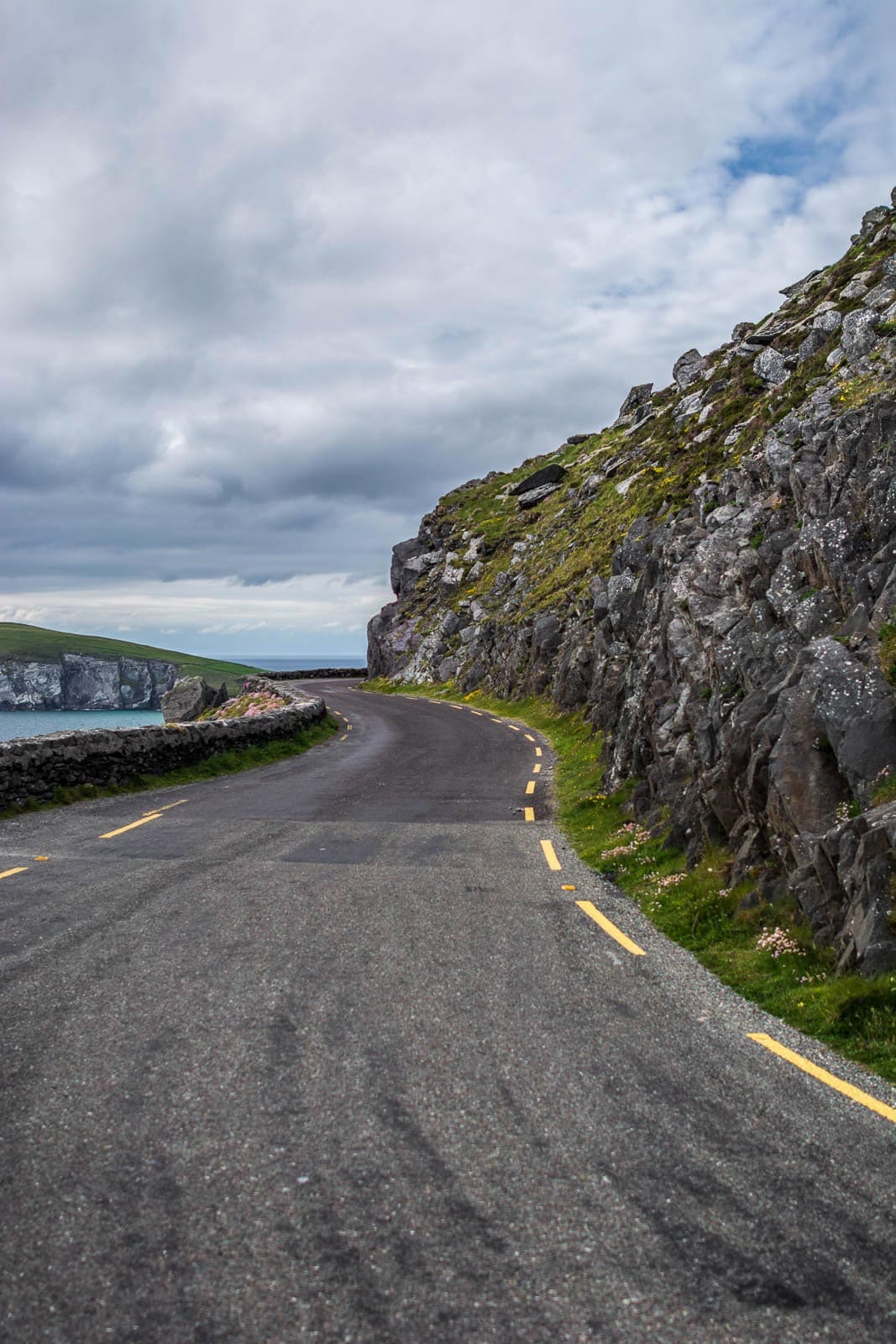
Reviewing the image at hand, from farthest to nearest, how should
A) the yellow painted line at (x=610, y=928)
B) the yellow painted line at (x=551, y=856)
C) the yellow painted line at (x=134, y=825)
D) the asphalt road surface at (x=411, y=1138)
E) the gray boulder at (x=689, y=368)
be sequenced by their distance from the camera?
the gray boulder at (x=689, y=368), the yellow painted line at (x=134, y=825), the yellow painted line at (x=551, y=856), the yellow painted line at (x=610, y=928), the asphalt road surface at (x=411, y=1138)

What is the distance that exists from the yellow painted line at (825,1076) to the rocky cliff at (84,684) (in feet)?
518

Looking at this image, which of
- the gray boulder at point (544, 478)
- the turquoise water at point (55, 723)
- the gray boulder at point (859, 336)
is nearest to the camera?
the gray boulder at point (859, 336)

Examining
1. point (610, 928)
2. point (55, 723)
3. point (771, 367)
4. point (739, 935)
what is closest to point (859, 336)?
point (771, 367)

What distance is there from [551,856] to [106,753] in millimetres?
11549

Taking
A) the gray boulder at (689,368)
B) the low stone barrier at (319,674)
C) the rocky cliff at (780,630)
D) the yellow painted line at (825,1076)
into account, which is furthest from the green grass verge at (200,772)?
the low stone barrier at (319,674)

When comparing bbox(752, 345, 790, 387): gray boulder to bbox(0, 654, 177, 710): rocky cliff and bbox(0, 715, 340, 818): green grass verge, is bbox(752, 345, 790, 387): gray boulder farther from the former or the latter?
bbox(0, 654, 177, 710): rocky cliff

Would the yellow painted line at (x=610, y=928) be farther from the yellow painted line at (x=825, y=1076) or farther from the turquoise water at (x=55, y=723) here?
the turquoise water at (x=55, y=723)

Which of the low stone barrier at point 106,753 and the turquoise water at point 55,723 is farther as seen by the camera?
the turquoise water at point 55,723

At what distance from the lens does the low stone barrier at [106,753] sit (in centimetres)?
1636

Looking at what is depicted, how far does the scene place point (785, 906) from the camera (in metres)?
8.54

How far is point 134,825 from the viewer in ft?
48.4

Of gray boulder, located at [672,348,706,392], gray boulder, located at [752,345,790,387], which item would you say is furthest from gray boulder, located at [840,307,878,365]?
gray boulder, located at [672,348,706,392]

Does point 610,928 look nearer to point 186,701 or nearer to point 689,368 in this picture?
point 186,701

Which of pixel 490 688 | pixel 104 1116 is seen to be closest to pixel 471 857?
pixel 104 1116
